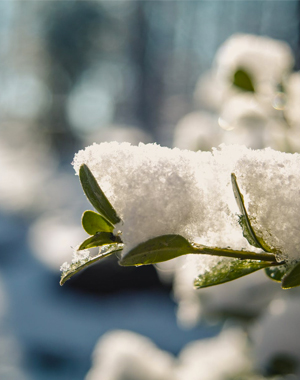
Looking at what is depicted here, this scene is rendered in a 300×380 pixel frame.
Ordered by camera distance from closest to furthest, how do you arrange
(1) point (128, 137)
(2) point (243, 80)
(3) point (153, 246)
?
(3) point (153, 246) < (2) point (243, 80) < (1) point (128, 137)

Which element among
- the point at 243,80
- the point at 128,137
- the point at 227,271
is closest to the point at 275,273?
the point at 227,271

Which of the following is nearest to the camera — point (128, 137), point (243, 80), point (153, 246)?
point (153, 246)

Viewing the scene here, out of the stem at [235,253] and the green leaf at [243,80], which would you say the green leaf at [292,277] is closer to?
the stem at [235,253]

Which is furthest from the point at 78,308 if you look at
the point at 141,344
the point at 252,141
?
the point at 252,141

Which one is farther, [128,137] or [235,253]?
[128,137]

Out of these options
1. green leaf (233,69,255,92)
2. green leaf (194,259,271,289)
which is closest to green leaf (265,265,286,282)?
green leaf (194,259,271,289)

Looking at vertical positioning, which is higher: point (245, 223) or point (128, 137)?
point (128, 137)

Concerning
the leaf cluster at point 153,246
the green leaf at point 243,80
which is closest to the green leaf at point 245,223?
the leaf cluster at point 153,246

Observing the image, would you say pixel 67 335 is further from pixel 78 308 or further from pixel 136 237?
pixel 136 237

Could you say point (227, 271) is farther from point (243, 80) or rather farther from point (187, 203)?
point (243, 80)
